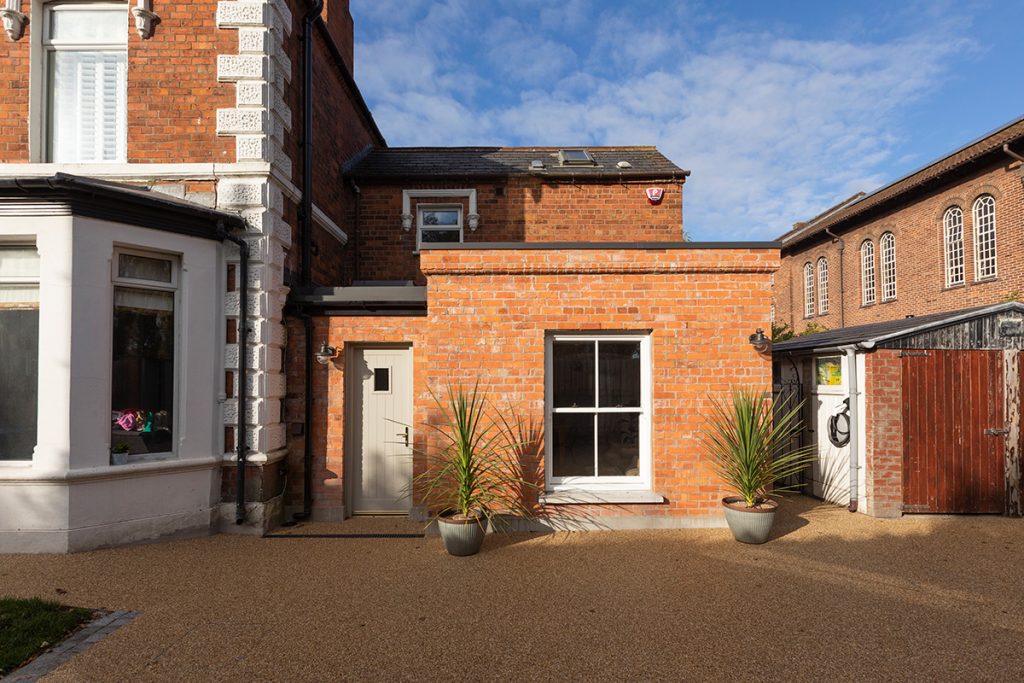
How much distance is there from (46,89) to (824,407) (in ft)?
38.0

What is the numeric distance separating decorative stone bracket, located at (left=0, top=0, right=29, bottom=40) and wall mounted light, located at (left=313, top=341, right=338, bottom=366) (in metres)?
5.41

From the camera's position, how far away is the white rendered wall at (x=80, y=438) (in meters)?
5.05

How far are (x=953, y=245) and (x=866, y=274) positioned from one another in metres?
3.67

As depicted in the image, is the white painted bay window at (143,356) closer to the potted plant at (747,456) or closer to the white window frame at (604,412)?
the white window frame at (604,412)

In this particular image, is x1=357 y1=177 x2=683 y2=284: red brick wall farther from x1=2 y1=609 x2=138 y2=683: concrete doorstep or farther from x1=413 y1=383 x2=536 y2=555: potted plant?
x1=2 y1=609 x2=138 y2=683: concrete doorstep

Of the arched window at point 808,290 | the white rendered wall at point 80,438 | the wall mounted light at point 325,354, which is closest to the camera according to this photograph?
the white rendered wall at point 80,438

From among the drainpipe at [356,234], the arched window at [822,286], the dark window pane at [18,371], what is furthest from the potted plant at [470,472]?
the arched window at [822,286]

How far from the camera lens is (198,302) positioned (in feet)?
19.3

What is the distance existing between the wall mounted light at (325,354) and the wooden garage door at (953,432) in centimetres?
748

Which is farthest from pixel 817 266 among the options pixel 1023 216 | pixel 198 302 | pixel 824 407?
pixel 198 302

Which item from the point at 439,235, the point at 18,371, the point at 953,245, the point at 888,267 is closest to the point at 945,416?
the point at 439,235

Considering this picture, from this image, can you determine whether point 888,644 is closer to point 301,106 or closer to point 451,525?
point 451,525

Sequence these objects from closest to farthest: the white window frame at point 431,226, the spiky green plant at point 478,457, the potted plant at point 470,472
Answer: the potted plant at point 470,472
the spiky green plant at point 478,457
the white window frame at point 431,226

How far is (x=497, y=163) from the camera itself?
436 inches
